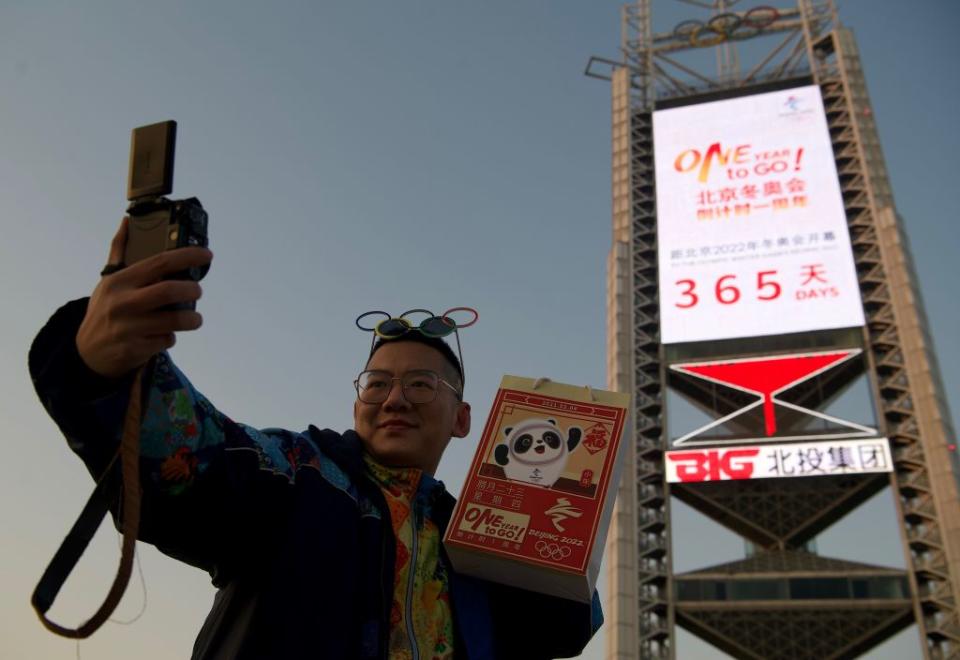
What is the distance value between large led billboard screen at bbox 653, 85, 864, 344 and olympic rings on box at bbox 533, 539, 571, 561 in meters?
30.1

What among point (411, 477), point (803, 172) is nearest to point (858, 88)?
point (803, 172)

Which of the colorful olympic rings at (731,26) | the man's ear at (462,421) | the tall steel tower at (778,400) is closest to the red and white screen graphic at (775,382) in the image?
the tall steel tower at (778,400)

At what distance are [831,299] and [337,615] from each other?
31.6 metres

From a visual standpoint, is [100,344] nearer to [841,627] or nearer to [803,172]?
[841,627]

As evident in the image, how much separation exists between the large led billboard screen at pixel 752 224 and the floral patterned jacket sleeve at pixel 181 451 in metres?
30.5

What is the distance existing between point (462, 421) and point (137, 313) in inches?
51.6

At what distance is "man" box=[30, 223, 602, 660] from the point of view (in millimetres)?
1512

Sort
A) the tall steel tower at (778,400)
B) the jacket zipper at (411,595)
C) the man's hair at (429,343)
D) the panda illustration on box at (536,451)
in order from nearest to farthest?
1. the jacket zipper at (411,595)
2. the panda illustration on box at (536,451)
3. the man's hair at (429,343)
4. the tall steel tower at (778,400)

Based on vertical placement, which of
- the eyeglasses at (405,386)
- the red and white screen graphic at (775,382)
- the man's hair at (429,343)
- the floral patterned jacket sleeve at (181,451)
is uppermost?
the red and white screen graphic at (775,382)

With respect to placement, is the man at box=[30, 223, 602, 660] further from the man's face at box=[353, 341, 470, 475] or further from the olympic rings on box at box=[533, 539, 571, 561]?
the olympic rings on box at box=[533, 539, 571, 561]

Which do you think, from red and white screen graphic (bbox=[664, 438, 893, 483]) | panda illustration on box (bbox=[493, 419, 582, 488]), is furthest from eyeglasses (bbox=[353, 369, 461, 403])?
red and white screen graphic (bbox=[664, 438, 893, 483])

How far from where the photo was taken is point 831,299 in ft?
101

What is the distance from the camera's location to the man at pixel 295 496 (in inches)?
59.5

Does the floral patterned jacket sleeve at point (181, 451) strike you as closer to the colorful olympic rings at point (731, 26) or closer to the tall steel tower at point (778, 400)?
the tall steel tower at point (778, 400)
